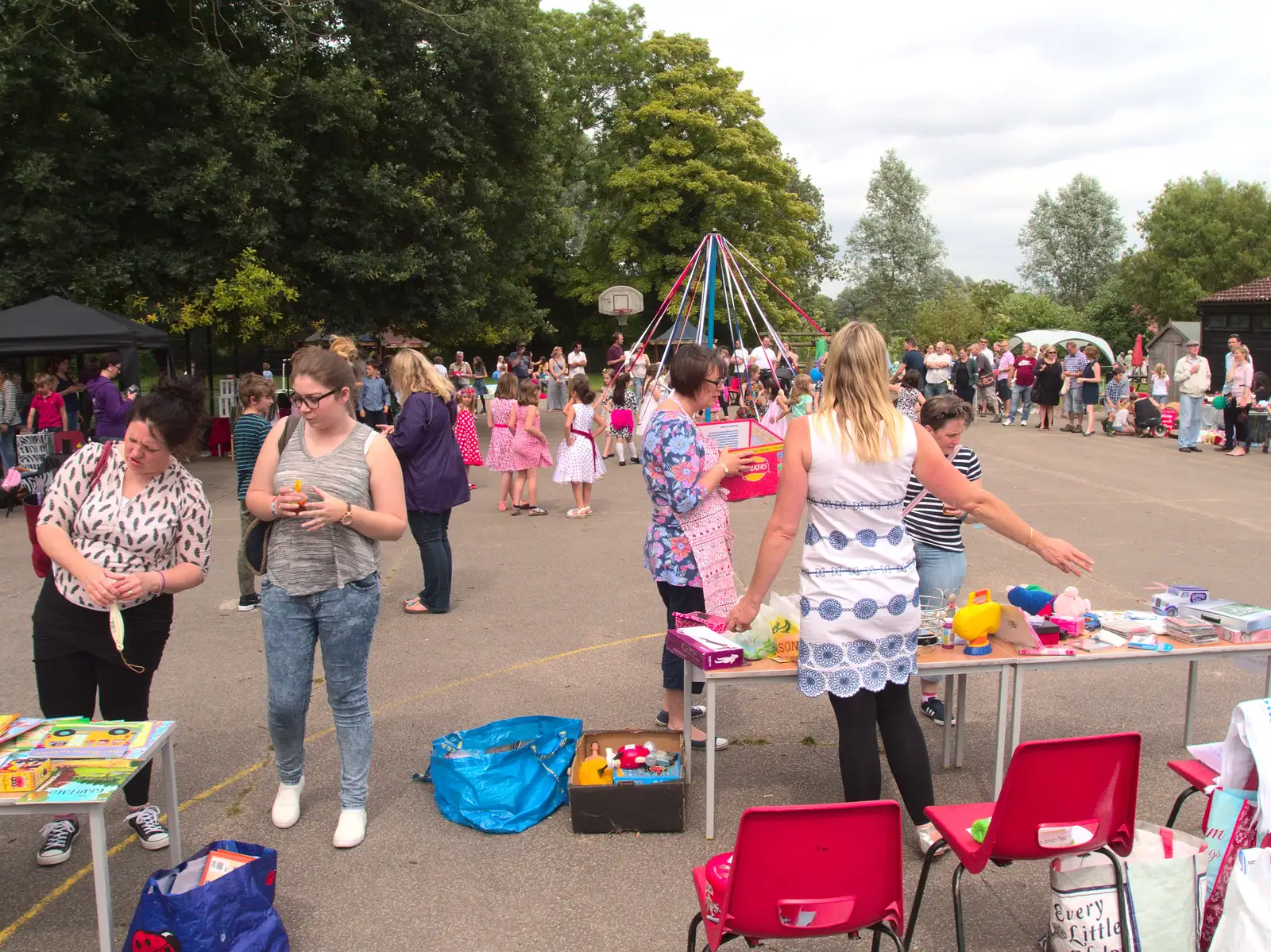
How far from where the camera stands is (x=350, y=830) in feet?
13.0

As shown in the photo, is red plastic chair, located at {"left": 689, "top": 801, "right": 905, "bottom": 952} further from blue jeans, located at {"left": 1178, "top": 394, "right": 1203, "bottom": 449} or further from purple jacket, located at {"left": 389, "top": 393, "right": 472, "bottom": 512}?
blue jeans, located at {"left": 1178, "top": 394, "right": 1203, "bottom": 449}

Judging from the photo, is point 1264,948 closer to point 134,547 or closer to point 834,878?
point 834,878

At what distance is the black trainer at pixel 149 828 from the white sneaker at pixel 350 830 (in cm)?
65

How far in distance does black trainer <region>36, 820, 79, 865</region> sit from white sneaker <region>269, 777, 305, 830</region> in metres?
0.73

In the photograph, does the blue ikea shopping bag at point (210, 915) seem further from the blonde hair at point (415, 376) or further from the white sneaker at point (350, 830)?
the blonde hair at point (415, 376)

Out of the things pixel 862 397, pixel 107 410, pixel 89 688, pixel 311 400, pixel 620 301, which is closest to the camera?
pixel 862 397

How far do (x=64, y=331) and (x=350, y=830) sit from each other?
34.1 ft

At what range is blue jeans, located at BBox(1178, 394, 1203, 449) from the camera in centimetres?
1684

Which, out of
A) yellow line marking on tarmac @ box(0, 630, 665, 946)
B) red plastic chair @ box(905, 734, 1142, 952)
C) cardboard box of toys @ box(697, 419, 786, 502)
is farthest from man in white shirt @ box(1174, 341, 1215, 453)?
red plastic chair @ box(905, 734, 1142, 952)

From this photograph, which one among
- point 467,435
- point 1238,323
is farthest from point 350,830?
point 1238,323

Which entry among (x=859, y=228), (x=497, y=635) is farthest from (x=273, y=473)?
(x=859, y=228)

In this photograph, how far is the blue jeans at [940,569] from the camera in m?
4.85

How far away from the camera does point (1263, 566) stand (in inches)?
339

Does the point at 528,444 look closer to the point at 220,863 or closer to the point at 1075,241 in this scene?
the point at 220,863
